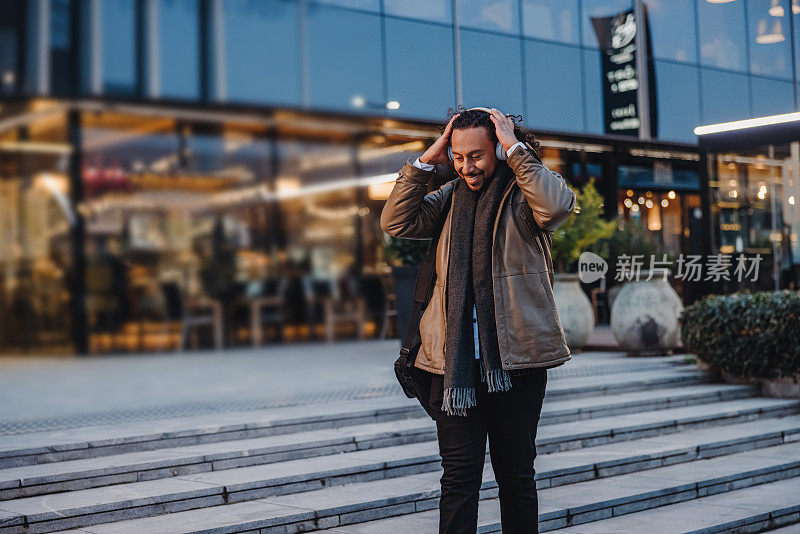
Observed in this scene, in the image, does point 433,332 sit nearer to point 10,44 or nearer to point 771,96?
point 10,44

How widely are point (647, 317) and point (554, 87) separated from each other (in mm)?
6537

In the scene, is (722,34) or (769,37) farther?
(769,37)

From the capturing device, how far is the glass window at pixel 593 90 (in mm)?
16359

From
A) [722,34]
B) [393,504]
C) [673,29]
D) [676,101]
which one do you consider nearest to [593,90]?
[676,101]

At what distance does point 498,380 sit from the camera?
126 inches

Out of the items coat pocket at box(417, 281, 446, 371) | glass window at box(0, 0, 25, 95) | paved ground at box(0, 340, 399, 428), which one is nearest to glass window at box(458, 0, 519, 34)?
paved ground at box(0, 340, 399, 428)

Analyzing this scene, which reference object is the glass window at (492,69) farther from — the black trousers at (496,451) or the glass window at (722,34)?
the black trousers at (496,451)

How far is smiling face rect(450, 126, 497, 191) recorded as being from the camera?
130 inches

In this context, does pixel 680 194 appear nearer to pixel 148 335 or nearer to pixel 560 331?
pixel 148 335

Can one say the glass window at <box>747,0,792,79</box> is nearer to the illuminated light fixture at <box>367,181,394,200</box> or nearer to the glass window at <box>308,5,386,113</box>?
the illuminated light fixture at <box>367,181,394,200</box>

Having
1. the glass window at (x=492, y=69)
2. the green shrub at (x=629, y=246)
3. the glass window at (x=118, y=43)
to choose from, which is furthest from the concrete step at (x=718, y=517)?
the glass window at (x=118, y=43)

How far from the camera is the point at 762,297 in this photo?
8398 mm

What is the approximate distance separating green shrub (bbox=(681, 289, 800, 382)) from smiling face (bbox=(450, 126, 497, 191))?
5.55 m

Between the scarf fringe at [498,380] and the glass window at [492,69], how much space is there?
10752 millimetres
